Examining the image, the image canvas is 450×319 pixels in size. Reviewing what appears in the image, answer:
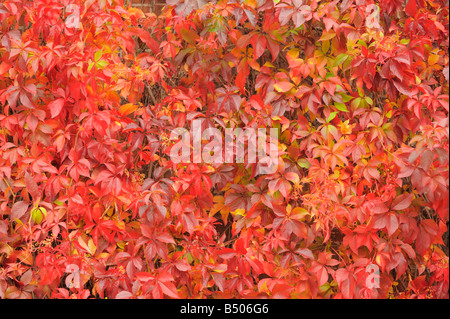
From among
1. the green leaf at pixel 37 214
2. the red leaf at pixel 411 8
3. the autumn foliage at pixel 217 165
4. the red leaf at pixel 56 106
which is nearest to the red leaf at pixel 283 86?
the autumn foliage at pixel 217 165

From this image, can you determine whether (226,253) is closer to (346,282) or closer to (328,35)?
(346,282)

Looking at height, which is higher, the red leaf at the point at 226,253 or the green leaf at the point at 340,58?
the green leaf at the point at 340,58

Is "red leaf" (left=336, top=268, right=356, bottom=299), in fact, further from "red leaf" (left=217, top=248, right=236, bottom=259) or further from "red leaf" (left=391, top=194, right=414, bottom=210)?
"red leaf" (left=217, top=248, right=236, bottom=259)

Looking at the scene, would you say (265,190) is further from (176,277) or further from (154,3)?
(154,3)

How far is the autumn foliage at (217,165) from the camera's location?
6.29 ft

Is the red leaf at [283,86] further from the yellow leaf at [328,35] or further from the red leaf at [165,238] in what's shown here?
the red leaf at [165,238]

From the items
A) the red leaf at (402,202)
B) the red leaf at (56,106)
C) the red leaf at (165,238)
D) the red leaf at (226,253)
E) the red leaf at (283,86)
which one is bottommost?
the red leaf at (226,253)

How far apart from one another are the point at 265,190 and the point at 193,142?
1.26 ft

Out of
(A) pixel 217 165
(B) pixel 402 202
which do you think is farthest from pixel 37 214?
(B) pixel 402 202

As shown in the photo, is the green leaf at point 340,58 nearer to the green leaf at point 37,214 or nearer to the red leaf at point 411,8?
the red leaf at point 411,8

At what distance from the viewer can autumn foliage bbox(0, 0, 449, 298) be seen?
1.92 meters

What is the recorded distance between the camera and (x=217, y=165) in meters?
1.95

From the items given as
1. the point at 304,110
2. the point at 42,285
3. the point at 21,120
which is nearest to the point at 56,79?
the point at 21,120

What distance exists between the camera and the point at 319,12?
1877 mm
